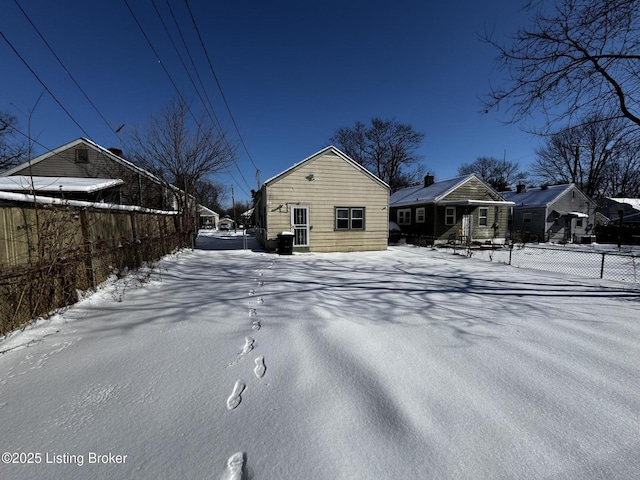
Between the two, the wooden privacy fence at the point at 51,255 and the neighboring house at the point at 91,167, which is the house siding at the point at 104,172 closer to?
the neighboring house at the point at 91,167

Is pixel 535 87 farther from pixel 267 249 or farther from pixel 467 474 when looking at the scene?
pixel 267 249

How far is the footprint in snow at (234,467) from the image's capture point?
1494 millimetres

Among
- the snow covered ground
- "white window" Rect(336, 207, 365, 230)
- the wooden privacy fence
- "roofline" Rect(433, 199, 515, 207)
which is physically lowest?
the snow covered ground

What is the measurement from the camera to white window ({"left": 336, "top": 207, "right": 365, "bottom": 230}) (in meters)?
12.6

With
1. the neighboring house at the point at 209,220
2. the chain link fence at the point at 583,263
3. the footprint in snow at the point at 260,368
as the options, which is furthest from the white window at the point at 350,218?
the neighboring house at the point at 209,220

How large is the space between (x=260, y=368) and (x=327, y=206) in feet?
33.5

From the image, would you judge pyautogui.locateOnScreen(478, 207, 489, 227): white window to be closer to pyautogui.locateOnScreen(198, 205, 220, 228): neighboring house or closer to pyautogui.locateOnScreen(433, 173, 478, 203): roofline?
pyautogui.locateOnScreen(433, 173, 478, 203): roofline

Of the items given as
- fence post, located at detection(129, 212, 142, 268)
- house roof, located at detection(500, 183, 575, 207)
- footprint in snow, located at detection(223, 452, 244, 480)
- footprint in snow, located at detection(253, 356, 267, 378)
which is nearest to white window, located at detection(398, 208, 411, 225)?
house roof, located at detection(500, 183, 575, 207)

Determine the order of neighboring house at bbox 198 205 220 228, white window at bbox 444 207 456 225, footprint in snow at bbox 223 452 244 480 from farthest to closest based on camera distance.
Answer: neighboring house at bbox 198 205 220 228
white window at bbox 444 207 456 225
footprint in snow at bbox 223 452 244 480

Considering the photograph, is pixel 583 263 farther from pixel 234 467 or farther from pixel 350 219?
pixel 234 467

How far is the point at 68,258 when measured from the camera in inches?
158

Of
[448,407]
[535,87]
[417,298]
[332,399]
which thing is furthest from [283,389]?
Answer: [535,87]

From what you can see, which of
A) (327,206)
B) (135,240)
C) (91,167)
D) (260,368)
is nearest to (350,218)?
(327,206)

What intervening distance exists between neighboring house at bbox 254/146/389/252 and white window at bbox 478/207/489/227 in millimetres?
9119
